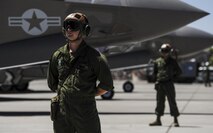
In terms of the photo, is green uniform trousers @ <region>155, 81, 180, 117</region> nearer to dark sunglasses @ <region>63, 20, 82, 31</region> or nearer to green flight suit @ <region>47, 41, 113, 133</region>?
green flight suit @ <region>47, 41, 113, 133</region>

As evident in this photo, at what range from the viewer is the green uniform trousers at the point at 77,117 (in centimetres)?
472

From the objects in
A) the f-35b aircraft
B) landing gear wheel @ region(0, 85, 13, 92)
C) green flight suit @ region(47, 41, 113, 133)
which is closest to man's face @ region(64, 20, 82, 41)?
green flight suit @ region(47, 41, 113, 133)

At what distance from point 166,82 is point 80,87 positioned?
6.09 metres

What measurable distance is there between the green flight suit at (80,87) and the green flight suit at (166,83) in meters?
5.91

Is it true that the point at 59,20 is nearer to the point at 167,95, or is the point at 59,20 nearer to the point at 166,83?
the point at 166,83

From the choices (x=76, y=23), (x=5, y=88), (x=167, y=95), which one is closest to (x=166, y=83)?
(x=167, y=95)

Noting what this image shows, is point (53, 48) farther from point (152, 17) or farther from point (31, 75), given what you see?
point (31, 75)

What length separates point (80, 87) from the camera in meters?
4.78

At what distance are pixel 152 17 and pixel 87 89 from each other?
7.75 meters

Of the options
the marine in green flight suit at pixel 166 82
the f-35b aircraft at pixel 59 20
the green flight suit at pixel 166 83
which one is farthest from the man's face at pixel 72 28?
the f-35b aircraft at pixel 59 20

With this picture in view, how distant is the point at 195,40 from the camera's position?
22.8 metres

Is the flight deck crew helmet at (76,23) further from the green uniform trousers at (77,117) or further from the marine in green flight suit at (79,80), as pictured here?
the green uniform trousers at (77,117)

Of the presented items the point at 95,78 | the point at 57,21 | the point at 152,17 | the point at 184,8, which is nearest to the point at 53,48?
the point at 57,21

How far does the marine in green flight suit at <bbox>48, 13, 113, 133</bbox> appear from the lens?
473 centimetres
